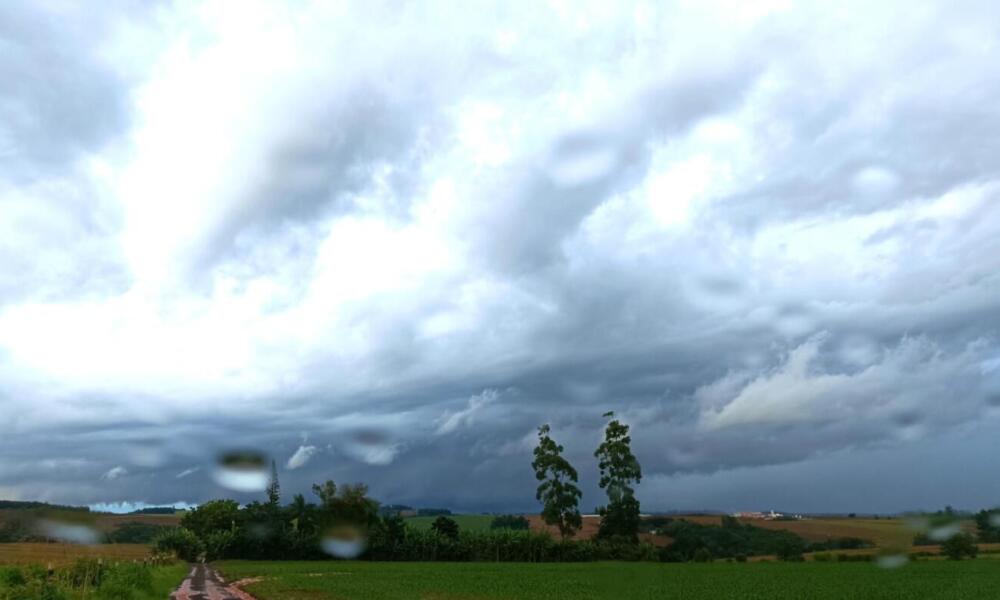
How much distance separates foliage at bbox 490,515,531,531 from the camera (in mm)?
81575

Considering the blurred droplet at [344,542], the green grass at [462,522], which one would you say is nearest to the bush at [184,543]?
the blurred droplet at [344,542]

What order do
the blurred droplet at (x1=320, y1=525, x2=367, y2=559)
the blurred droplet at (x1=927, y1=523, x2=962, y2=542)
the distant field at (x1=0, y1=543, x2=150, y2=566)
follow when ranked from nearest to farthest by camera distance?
the blurred droplet at (x1=927, y1=523, x2=962, y2=542)
the distant field at (x1=0, y1=543, x2=150, y2=566)
the blurred droplet at (x1=320, y1=525, x2=367, y2=559)

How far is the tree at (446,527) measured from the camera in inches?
3118

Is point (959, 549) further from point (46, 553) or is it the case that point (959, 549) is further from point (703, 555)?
point (46, 553)

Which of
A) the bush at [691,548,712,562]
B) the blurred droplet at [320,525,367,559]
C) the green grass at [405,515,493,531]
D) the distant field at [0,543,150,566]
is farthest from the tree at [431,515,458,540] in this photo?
the distant field at [0,543,150,566]

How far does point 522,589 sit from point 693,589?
804cm

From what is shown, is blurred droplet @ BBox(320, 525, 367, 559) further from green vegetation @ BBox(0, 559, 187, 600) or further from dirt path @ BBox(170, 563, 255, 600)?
green vegetation @ BBox(0, 559, 187, 600)

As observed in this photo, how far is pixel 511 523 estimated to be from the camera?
87000 mm

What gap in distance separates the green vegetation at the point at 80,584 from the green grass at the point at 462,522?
4567 cm

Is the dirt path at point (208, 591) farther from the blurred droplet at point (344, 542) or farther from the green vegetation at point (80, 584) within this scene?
the blurred droplet at point (344, 542)

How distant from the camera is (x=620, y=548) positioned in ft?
258

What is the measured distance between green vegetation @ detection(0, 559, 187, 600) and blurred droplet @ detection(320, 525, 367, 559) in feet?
92.5

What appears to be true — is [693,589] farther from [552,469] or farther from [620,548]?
[552,469]

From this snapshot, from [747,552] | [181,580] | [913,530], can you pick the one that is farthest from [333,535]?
[913,530]
